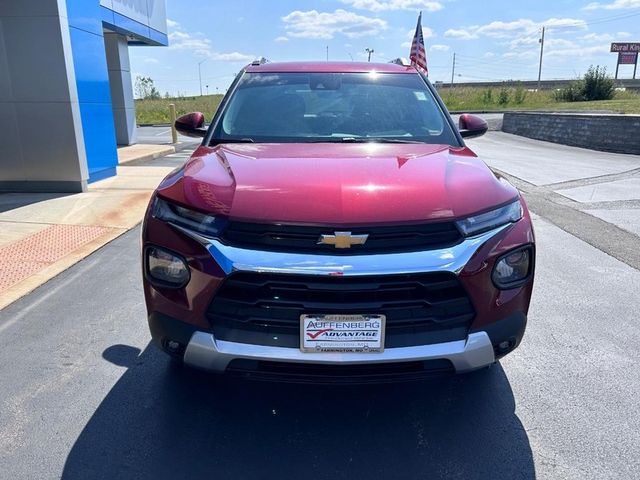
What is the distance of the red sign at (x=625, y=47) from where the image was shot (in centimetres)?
7026

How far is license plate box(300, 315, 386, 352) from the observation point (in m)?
2.06

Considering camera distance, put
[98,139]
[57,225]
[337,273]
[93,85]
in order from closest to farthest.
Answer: [337,273]
[57,225]
[93,85]
[98,139]

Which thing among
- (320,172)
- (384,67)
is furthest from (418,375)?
(384,67)

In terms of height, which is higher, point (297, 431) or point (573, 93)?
point (573, 93)

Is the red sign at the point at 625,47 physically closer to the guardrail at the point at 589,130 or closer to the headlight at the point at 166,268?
the guardrail at the point at 589,130

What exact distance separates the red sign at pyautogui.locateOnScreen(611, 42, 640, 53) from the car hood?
83.3 meters

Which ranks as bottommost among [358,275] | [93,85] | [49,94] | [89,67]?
[358,275]

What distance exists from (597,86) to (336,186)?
34262 mm

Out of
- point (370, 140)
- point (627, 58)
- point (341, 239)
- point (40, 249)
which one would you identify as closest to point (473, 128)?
point (370, 140)

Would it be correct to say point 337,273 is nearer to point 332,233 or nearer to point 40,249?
point 332,233

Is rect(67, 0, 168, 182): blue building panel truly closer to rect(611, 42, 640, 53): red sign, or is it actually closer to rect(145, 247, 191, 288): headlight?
rect(145, 247, 191, 288): headlight

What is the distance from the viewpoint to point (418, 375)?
2.15 m

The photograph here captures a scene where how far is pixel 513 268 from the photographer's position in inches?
87.7

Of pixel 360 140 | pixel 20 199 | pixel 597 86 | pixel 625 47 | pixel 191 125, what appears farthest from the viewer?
pixel 625 47
